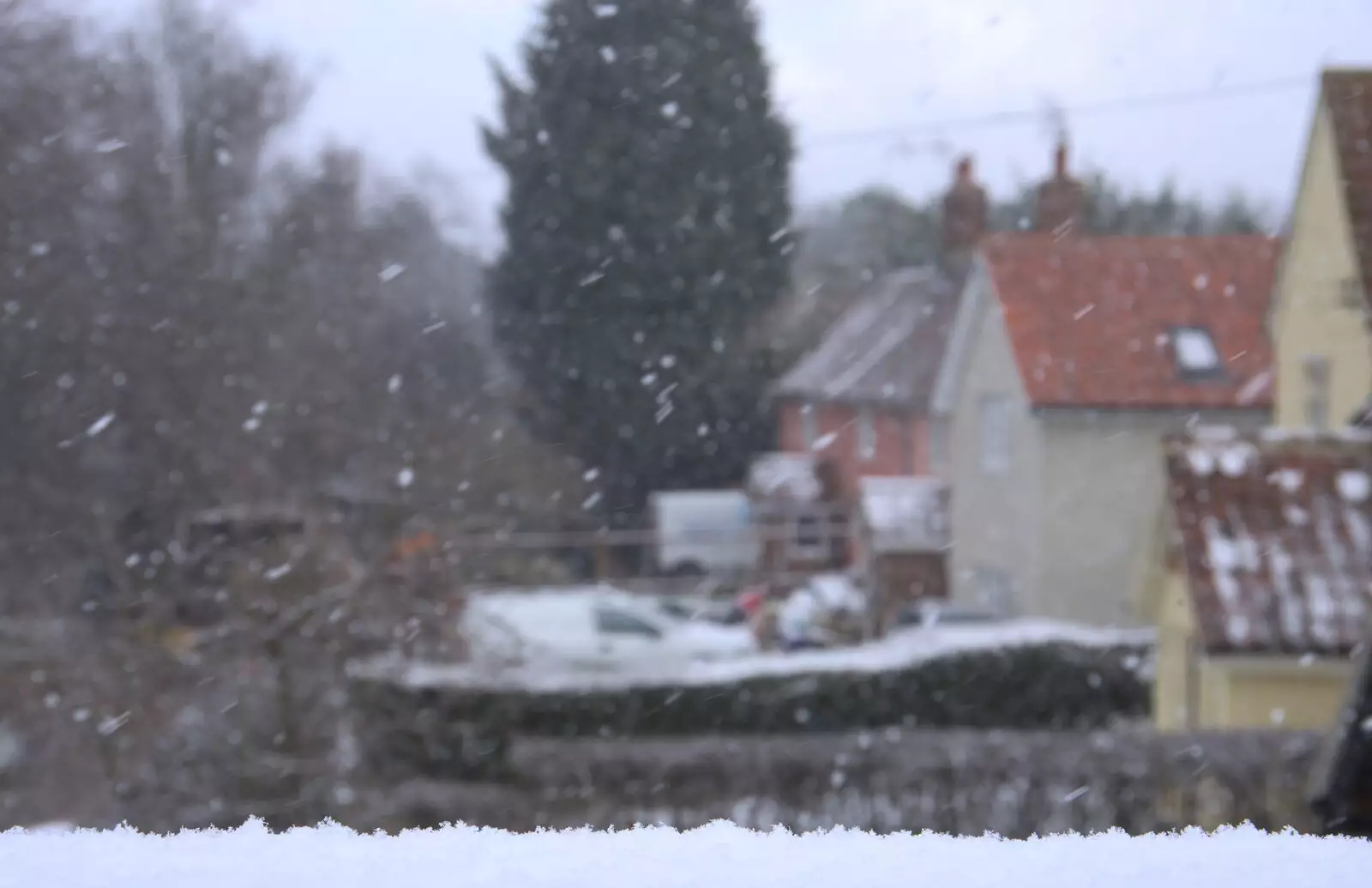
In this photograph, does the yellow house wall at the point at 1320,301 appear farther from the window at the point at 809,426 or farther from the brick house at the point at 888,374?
the window at the point at 809,426

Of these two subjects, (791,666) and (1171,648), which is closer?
(1171,648)

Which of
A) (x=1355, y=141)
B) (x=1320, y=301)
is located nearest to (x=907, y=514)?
(x=1320, y=301)

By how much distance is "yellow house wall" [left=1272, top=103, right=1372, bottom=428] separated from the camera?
1200cm

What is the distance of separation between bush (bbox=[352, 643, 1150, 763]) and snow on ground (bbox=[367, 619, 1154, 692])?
0.07 meters

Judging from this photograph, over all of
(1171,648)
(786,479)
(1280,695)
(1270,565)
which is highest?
(786,479)

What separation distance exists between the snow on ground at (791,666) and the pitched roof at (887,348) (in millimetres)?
11507

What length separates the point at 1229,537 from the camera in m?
9.00

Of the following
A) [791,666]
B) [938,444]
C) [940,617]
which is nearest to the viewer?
[791,666]

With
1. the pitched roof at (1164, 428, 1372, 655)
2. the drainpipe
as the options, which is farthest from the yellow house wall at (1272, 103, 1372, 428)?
the drainpipe

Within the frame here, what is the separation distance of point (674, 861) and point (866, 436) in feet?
89.0

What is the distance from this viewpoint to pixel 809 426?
103 feet

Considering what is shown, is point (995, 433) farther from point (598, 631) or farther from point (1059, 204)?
point (598, 631)

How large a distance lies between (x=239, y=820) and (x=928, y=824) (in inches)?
163

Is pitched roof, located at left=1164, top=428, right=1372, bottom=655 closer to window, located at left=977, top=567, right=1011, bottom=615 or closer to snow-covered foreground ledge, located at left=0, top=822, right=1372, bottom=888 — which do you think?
snow-covered foreground ledge, located at left=0, top=822, right=1372, bottom=888
